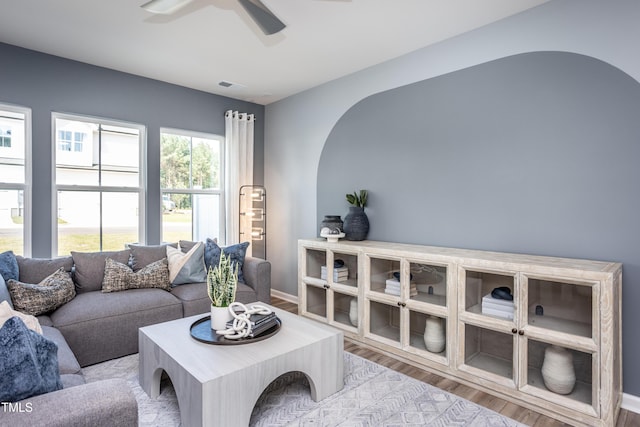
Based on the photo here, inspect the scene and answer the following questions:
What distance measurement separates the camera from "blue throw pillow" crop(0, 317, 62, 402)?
1151 mm

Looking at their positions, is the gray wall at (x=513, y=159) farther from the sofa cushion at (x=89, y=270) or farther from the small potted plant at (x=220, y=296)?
the sofa cushion at (x=89, y=270)

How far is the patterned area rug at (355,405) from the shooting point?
2035mm

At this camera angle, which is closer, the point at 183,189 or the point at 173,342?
the point at 173,342

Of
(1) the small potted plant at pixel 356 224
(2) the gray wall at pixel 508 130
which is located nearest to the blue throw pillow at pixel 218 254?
(2) the gray wall at pixel 508 130

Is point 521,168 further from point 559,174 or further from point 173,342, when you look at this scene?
point 173,342

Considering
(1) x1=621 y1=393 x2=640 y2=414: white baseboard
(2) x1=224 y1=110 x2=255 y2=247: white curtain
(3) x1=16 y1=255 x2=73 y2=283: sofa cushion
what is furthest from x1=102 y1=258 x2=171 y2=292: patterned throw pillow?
(1) x1=621 y1=393 x2=640 y2=414: white baseboard

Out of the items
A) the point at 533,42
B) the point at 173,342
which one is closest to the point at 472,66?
the point at 533,42

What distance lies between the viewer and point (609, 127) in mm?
2234

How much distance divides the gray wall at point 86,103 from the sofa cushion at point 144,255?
0.54 metres

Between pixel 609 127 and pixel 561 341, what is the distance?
4.45 feet

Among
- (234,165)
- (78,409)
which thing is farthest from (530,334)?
(234,165)

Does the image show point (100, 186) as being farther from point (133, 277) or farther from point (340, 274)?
point (340, 274)

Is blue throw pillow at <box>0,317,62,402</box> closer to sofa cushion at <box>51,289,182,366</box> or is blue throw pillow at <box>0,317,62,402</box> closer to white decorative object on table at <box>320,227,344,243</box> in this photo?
sofa cushion at <box>51,289,182,366</box>

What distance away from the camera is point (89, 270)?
315 cm
